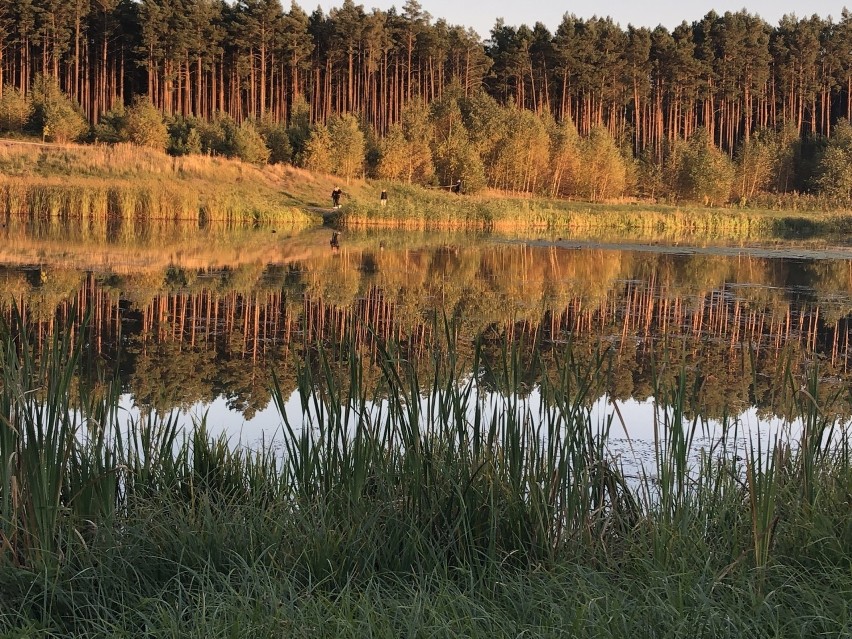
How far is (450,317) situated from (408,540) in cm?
818

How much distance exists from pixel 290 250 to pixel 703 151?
141 ft

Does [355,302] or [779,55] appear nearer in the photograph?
[355,302]

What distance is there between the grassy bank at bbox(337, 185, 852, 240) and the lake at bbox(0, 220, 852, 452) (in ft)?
42.7

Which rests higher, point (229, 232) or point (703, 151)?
point (703, 151)

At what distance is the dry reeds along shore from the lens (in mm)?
30109

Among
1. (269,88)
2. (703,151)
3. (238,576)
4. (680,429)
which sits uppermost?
(269,88)

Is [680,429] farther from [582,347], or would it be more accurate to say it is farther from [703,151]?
[703,151]

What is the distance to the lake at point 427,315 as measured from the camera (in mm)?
6738

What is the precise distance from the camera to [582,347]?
994 cm

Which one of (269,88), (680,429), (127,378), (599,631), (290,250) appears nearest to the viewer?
(599,631)

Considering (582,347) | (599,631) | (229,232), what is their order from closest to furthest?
(599,631)
(582,347)
(229,232)

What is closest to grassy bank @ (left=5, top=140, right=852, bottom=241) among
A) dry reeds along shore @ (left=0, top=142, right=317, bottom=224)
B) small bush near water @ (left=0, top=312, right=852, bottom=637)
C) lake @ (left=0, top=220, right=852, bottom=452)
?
dry reeds along shore @ (left=0, top=142, right=317, bottom=224)

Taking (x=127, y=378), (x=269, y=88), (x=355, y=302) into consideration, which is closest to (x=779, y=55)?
(x=269, y=88)

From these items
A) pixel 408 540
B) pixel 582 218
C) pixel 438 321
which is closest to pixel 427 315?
pixel 438 321
